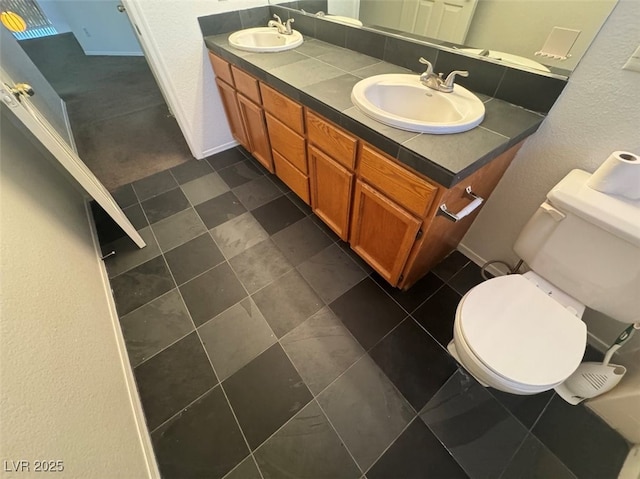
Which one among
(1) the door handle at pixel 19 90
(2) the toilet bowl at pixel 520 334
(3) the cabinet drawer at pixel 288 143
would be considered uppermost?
(1) the door handle at pixel 19 90

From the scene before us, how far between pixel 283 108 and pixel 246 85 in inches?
16.6

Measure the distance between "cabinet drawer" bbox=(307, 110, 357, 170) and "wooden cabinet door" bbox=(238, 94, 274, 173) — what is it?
535 millimetres

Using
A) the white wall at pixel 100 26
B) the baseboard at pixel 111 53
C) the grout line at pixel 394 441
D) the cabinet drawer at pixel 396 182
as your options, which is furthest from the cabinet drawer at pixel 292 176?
the baseboard at pixel 111 53

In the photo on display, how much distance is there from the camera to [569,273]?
0.94 m

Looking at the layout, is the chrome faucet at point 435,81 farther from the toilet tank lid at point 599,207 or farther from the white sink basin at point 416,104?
the toilet tank lid at point 599,207

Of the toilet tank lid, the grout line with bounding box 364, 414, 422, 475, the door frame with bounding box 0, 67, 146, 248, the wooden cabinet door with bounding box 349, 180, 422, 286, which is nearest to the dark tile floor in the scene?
the grout line with bounding box 364, 414, 422, 475

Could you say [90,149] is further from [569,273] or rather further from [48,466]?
[569,273]

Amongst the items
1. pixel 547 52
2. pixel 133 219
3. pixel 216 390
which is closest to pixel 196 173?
pixel 133 219

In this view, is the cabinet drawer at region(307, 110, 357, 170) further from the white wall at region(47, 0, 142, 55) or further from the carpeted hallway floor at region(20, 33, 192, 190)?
the white wall at region(47, 0, 142, 55)

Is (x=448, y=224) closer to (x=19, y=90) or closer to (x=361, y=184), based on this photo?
(x=361, y=184)

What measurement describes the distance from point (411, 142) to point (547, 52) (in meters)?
Result: 0.59

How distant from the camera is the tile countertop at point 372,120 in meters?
0.83

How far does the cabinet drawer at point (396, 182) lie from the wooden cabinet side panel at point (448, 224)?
0.05m

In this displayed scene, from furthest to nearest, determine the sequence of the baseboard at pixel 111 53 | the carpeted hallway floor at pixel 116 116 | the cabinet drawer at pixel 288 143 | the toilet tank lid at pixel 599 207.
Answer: the baseboard at pixel 111 53
the carpeted hallway floor at pixel 116 116
the cabinet drawer at pixel 288 143
the toilet tank lid at pixel 599 207
